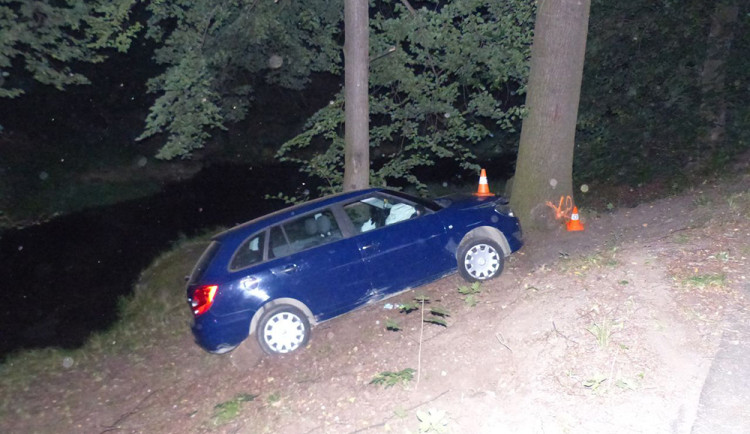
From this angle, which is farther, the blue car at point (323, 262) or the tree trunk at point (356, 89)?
the tree trunk at point (356, 89)

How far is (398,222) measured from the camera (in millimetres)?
8227

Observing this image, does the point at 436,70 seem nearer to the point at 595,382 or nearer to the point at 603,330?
the point at 603,330

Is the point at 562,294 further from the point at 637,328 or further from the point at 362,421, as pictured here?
the point at 362,421

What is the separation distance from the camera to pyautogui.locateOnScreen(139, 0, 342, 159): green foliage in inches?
433

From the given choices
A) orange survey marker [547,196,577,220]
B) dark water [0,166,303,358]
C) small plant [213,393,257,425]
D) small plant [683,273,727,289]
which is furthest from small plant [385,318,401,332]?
dark water [0,166,303,358]

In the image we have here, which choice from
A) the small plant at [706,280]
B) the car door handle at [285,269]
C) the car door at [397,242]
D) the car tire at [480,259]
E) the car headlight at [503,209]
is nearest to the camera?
the small plant at [706,280]

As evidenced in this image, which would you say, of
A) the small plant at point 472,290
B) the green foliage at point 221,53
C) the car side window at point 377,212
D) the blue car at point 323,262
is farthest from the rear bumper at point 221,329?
the green foliage at point 221,53

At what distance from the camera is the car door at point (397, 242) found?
802 cm

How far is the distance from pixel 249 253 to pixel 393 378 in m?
2.73

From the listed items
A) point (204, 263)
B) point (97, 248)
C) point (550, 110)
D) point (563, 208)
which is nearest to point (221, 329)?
point (204, 263)

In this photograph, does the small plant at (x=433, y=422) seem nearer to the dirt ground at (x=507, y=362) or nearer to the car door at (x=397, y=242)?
the dirt ground at (x=507, y=362)

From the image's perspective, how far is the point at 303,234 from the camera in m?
8.01

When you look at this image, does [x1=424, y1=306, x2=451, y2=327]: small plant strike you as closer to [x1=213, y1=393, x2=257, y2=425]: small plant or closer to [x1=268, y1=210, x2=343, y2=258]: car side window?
[x1=268, y1=210, x2=343, y2=258]: car side window

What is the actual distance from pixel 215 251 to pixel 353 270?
1.68 m
